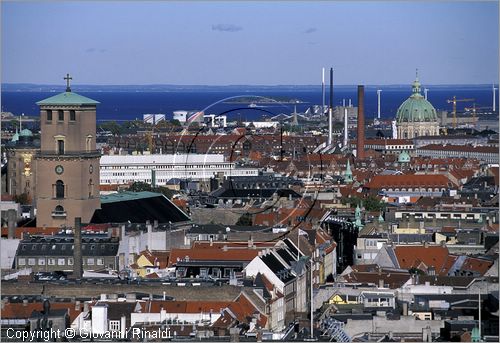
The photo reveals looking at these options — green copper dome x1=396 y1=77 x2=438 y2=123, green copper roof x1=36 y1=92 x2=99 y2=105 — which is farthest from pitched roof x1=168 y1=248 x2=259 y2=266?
green copper dome x1=396 y1=77 x2=438 y2=123

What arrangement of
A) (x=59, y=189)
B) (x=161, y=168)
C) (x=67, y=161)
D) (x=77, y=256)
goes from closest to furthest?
(x=77, y=256) < (x=59, y=189) < (x=67, y=161) < (x=161, y=168)

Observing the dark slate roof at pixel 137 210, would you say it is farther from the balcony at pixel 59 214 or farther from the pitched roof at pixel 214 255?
the pitched roof at pixel 214 255

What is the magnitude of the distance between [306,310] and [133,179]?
59.1 meters

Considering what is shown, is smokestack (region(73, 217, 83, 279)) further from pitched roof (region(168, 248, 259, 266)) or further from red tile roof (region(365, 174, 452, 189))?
red tile roof (region(365, 174, 452, 189))

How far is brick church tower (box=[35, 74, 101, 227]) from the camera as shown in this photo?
6400 centimetres

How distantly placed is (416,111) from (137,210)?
341 ft

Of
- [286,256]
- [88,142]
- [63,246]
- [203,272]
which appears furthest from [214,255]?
[88,142]

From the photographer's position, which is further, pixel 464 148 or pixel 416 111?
pixel 416 111

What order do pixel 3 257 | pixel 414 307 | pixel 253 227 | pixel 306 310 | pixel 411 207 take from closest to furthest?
pixel 414 307 → pixel 306 310 → pixel 3 257 → pixel 253 227 → pixel 411 207

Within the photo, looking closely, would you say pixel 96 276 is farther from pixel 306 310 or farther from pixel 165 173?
pixel 165 173

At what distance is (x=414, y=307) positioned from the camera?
136ft

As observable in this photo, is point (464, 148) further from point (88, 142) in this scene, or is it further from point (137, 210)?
point (137, 210)

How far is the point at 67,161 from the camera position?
65188mm

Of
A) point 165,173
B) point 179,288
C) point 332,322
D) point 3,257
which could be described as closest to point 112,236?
point 3,257
